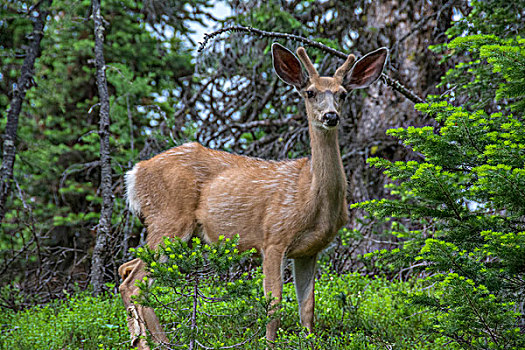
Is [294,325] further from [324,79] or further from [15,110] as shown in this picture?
[15,110]

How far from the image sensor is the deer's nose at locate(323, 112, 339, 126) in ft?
15.3

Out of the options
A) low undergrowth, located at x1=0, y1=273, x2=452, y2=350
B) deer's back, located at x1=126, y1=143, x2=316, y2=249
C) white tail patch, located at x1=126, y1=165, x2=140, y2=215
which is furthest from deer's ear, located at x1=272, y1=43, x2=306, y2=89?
low undergrowth, located at x1=0, y1=273, x2=452, y2=350

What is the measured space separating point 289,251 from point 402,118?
14.7ft

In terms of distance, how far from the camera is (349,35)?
30.5ft

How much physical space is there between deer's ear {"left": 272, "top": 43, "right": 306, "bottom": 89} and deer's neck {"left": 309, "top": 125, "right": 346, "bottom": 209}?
0.66 m

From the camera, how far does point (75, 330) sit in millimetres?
5551

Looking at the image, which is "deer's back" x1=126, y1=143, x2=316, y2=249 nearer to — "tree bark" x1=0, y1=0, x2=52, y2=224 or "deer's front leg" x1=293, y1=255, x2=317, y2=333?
"deer's front leg" x1=293, y1=255, x2=317, y2=333

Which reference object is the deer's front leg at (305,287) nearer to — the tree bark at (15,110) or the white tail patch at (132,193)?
the white tail patch at (132,193)

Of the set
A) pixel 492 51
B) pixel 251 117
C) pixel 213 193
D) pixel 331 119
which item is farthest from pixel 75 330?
pixel 251 117

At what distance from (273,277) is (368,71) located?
239cm

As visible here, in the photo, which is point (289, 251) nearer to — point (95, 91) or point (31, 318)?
point (31, 318)

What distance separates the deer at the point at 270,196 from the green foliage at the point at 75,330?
1.02 ft

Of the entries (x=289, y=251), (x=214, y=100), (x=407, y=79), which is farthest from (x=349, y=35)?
(x=289, y=251)

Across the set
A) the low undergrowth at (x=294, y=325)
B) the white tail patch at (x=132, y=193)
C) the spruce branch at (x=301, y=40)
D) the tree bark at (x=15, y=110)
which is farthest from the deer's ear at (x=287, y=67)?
the tree bark at (x=15, y=110)
